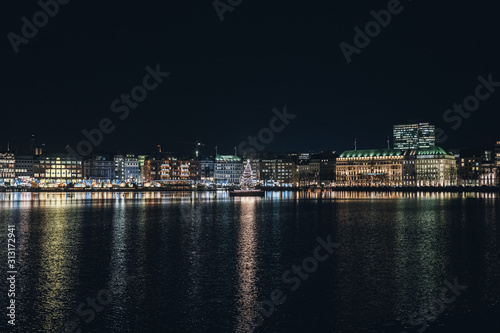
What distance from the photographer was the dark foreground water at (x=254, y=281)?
16.6 m

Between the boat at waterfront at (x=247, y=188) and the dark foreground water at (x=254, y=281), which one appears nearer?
the dark foreground water at (x=254, y=281)

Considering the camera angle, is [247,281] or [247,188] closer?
[247,281]

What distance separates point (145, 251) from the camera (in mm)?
29141

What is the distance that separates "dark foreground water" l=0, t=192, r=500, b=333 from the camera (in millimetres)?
16594

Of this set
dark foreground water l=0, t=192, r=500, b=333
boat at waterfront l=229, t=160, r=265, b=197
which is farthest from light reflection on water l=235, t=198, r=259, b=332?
boat at waterfront l=229, t=160, r=265, b=197

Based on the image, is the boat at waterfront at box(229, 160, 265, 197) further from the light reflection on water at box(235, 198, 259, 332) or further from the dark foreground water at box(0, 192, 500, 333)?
the light reflection on water at box(235, 198, 259, 332)

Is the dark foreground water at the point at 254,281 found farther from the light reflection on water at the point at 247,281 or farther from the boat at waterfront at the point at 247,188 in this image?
the boat at waterfront at the point at 247,188

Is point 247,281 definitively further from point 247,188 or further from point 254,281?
point 247,188

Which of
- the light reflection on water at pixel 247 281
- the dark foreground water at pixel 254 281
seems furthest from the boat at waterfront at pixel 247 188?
the light reflection on water at pixel 247 281

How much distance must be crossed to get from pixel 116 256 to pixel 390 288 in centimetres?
1387

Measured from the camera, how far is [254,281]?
71.3 ft

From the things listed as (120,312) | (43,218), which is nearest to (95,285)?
(120,312)

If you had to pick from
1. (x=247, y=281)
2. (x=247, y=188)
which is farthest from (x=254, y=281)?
(x=247, y=188)

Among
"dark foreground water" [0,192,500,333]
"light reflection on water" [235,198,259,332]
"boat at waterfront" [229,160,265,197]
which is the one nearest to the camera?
"dark foreground water" [0,192,500,333]
